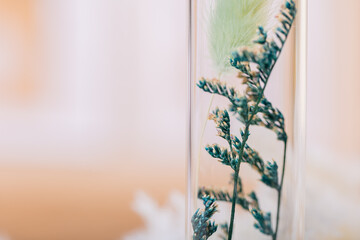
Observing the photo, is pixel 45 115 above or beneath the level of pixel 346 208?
above

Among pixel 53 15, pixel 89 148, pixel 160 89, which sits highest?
Result: pixel 53 15

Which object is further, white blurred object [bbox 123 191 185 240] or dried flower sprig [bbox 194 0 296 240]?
white blurred object [bbox 123 191 185 240]

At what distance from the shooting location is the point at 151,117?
76cm

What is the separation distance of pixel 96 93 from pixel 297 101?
409mm

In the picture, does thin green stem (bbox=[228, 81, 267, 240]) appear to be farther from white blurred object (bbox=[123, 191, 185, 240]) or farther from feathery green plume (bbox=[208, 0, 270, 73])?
white blurred object (bbox=[123, 191, 185, 240])

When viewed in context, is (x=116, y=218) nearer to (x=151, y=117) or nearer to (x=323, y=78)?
(x=151, y=117)

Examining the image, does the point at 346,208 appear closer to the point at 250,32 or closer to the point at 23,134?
the point at 250,32

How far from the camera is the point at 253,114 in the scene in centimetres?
44

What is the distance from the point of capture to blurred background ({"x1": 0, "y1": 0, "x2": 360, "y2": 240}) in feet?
2.43

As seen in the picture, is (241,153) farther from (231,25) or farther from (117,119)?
(117,119)

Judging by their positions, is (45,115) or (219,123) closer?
(219,123)

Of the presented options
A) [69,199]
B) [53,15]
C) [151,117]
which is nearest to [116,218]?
[69,199]

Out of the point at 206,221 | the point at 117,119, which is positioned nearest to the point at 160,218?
the point at 117,119

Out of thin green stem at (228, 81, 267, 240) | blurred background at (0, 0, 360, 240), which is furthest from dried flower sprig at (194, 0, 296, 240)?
blurred background at (0, 0, 360, 240)
